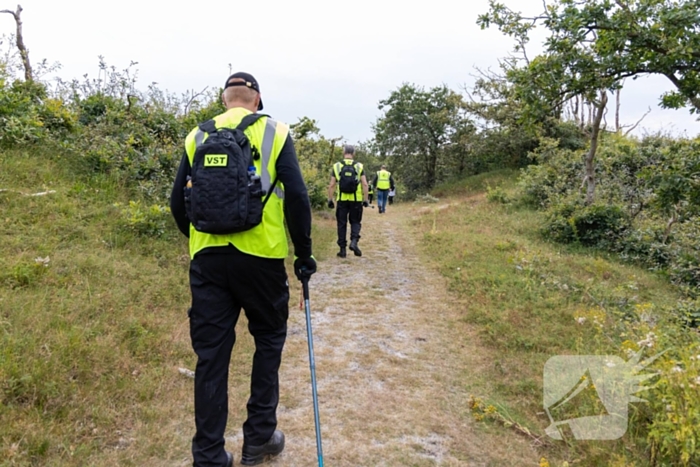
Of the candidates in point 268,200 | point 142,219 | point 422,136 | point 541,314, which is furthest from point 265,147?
point 422,136

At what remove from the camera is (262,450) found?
2.76 metres

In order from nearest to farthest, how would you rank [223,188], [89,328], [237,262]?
1. [223,188]
2. [237,262]
3. [89,328]

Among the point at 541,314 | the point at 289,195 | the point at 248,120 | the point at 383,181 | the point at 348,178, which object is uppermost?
the point at 383,181

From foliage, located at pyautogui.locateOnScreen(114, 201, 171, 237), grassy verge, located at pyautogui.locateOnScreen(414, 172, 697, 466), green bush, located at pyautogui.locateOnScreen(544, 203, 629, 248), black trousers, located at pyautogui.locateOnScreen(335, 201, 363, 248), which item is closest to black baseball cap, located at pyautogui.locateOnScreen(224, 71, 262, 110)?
grassy verge, located at pyautogui.locateOnScreen(414, 172, 697, 466)

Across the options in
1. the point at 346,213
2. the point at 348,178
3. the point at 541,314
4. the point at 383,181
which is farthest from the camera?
the point at 383,181

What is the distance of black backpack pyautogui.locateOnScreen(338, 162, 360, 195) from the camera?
8094 millimetres

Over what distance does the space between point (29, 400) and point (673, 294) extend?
321 inches

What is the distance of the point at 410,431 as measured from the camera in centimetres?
320

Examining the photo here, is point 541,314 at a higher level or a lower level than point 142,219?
lower

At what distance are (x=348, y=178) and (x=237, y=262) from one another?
5787mm

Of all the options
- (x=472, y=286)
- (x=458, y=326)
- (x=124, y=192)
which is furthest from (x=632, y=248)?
(x=124, y=192)

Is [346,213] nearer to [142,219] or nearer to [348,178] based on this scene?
[348,178]

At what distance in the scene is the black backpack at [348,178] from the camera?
809 centimetres

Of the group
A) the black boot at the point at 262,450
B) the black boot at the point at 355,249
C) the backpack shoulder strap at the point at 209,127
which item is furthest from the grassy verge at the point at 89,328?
the black boot at the point at 355,249
